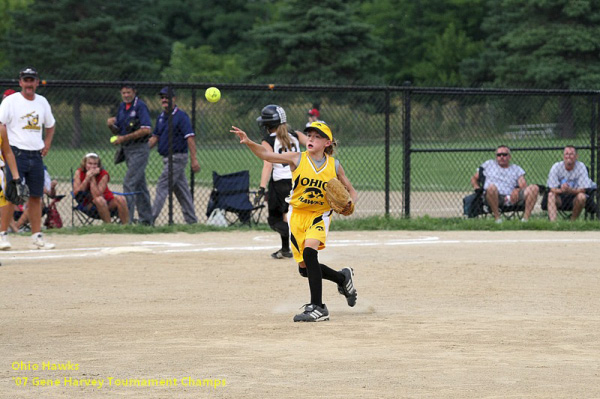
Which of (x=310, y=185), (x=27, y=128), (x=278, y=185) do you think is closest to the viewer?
(x=310, y=185)

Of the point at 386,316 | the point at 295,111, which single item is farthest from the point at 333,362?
the point at 295,111

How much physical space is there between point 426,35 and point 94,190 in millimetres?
51784

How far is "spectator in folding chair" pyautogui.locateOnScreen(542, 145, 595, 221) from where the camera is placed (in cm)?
1534

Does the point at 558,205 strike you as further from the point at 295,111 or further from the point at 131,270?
the point at 295,111

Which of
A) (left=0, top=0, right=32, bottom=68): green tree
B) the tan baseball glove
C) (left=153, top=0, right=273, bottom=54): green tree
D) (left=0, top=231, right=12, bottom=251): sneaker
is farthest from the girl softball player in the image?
(left=153, top=0, right=273, bottom=54): green tree

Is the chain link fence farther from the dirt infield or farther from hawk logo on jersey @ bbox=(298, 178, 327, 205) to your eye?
hawk logo on jersey @ bbox=(298, 178, 327, 205)

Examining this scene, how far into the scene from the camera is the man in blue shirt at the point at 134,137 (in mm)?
14469

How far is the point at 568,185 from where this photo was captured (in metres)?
15.4

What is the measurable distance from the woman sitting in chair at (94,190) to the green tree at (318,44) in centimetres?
3690

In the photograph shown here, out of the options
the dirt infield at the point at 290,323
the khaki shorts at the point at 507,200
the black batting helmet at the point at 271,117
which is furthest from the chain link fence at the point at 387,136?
the black batting helmet at the point at 271,117

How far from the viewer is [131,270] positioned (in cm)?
1073

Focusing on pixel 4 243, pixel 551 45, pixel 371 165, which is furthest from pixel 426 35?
pixel 4 243

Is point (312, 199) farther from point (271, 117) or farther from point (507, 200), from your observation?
point (507, 200)

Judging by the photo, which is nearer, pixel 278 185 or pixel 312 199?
pixel 312 199
